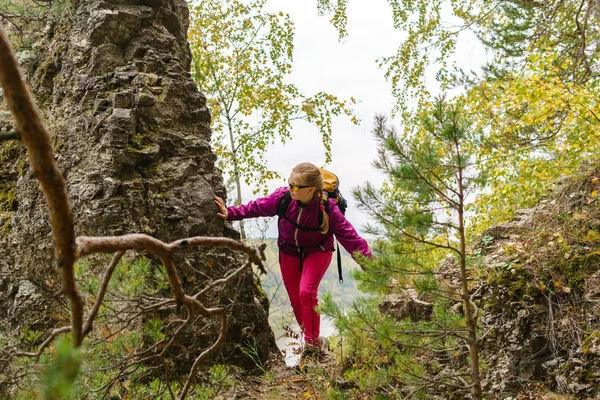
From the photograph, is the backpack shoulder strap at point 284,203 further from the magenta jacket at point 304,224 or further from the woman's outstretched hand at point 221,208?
the woman's outstretched hand at point 221,208

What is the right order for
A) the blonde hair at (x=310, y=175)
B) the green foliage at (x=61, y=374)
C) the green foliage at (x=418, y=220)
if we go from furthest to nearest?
the blonde hair at (x=310, y=175) → the green foliage at (x=418, y=220) → the green foliage at (x=61, y=374)

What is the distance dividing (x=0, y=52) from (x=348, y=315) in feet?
9.38

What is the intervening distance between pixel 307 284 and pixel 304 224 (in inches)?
26.8

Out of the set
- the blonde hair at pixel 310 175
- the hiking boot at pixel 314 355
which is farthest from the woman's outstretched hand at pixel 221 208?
the hiking boot at pixel 314 355

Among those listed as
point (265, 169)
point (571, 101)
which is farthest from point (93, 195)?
point (265, 169)

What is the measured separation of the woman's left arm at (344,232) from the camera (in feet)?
15.6

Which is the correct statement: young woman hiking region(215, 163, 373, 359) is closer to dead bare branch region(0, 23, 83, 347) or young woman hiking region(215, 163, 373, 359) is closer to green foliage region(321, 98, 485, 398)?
green foliage region(321, 98, 485, 398)

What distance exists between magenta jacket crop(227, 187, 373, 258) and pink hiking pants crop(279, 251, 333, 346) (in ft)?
0.35

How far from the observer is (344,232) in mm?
4852

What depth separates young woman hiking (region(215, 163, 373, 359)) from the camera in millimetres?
4746

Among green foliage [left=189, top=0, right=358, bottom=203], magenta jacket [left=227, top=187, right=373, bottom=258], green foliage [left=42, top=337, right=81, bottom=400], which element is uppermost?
green foliage [left=189, top=0, right=358, bottom=203]

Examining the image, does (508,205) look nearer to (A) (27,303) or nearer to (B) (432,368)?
(B) (432,368)

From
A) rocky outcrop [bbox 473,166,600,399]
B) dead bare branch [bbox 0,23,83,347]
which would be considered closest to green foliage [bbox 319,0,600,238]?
rocky outcrop [bbox 473,166,600,399]

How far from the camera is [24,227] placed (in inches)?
188
